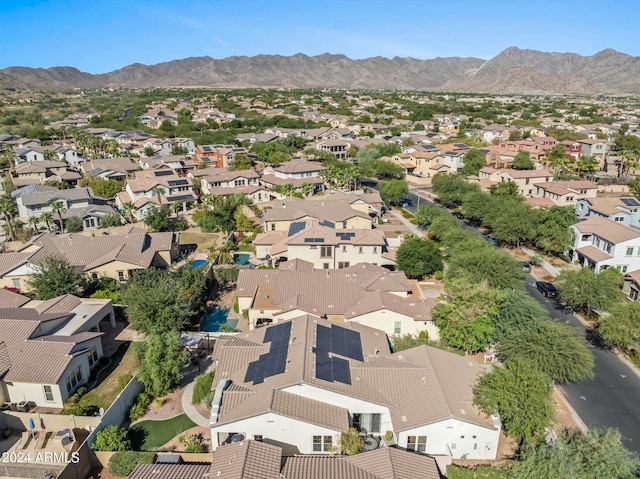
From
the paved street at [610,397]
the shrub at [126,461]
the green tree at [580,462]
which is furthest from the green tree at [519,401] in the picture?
the shrub at [126,461]

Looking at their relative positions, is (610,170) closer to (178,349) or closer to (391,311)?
(391,311)

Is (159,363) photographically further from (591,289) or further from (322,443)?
(591,289)

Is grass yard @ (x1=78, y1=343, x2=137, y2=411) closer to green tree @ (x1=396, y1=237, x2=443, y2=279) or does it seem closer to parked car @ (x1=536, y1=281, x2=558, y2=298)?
green tree @ (x1=396, y1=237, x2=443, y2=279)

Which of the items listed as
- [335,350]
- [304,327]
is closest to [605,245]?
[335,350]

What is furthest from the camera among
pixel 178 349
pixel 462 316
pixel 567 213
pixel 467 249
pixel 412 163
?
pixel 412 163

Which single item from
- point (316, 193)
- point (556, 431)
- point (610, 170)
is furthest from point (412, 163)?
point (556, 431)

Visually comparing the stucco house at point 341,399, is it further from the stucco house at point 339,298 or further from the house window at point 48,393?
the house window at point 48,393
